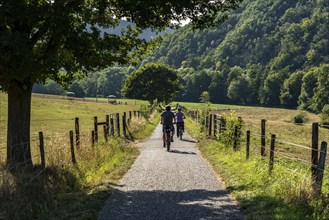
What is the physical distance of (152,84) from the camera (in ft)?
261

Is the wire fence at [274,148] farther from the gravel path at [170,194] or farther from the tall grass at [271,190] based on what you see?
the gravel path at [170,194]

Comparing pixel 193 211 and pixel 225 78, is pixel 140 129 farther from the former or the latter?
pixel 225 78

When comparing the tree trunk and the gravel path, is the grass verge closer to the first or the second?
the gravel path

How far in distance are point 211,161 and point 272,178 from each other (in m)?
4.98

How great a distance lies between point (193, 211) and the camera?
828 cm

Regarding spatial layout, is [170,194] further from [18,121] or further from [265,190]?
[18,121]

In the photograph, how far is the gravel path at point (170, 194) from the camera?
8133mm

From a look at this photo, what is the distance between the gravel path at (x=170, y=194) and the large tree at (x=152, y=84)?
64.5 m

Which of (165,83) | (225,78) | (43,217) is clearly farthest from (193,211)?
(225,78)

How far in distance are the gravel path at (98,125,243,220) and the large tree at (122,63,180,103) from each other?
211 feet

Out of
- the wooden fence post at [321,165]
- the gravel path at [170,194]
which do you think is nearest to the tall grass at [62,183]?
the gravel path at [170,194]

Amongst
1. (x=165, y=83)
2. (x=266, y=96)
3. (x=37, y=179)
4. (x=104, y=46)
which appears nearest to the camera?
(x=37, y=179)

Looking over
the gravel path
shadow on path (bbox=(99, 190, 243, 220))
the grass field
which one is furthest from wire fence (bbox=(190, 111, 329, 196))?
the grass field

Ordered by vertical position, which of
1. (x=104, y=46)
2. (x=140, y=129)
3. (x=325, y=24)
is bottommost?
(x=140, y=129)
